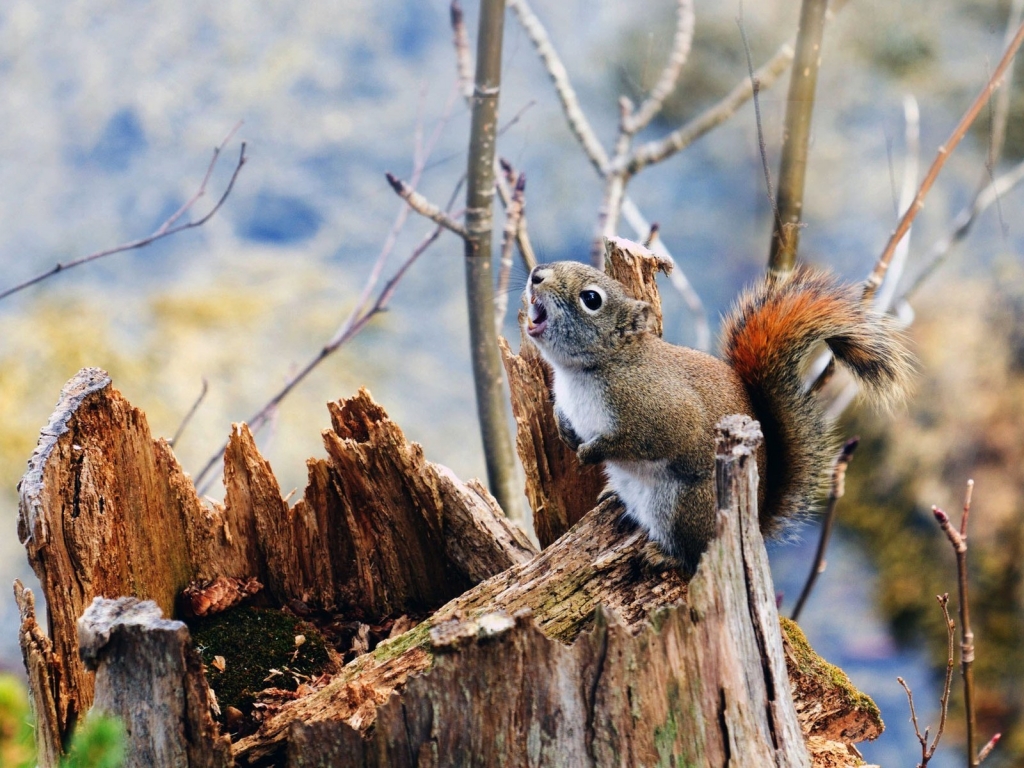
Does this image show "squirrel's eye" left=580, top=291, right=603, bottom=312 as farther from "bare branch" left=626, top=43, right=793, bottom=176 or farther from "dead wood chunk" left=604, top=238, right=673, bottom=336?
"bare branch" left=626, top=43, right=793, bottom=176

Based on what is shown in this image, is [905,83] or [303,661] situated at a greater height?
[905,83]

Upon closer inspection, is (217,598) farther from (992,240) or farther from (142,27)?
(992,240)

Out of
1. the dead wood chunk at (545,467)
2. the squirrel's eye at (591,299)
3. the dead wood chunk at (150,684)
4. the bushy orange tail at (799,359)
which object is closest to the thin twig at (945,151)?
the bushy orange tail at (799,359)

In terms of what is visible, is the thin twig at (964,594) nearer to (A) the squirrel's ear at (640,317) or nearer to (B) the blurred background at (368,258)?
(A) the squirrel's ear at (640,317)

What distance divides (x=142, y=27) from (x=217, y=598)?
7.24 feet

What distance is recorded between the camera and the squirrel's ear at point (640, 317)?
1.54 meters

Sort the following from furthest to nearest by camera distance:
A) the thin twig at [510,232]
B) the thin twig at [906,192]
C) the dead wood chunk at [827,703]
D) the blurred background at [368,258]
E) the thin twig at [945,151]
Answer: the blurred background at [368,258] → the thin twig at [906,192] → the thin twig at [510,232] → the thin twig at [945,151] → the dead wood chunk at [827,703]

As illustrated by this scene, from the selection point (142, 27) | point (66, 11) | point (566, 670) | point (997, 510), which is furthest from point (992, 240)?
point (66, 11)

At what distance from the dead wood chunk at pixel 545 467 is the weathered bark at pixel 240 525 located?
0.31 ft

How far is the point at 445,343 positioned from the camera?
10.3ft

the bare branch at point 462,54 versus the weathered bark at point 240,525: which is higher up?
the bare branch at point 462,54

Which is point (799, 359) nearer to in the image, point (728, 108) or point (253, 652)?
point (728, 108)

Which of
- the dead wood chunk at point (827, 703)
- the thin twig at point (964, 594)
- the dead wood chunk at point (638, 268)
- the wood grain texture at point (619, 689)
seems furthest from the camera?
the dead wood chunk at point (638, 268)

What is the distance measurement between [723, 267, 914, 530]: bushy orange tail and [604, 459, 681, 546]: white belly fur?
0.20 m
